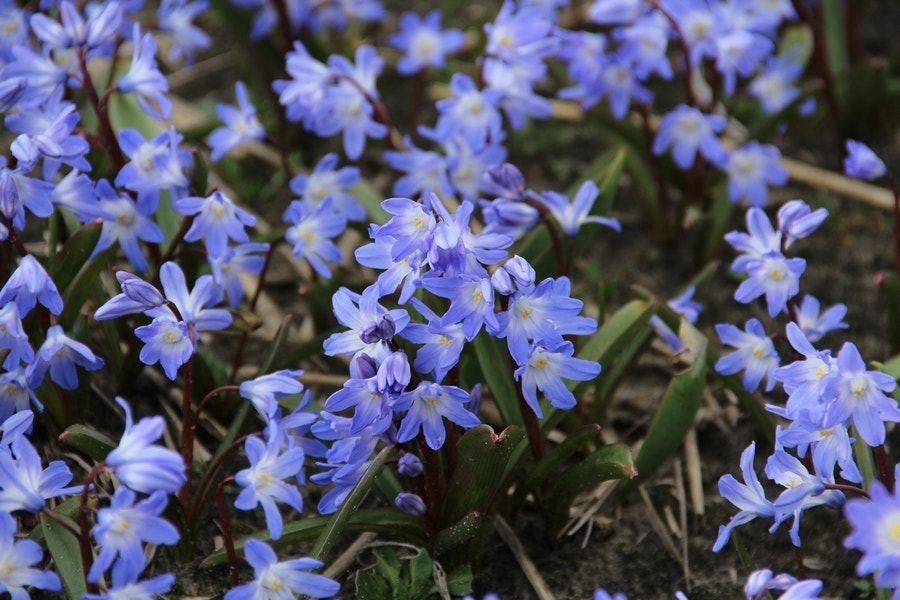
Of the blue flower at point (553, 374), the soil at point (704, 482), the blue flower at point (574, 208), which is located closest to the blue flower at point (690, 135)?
the soil at point (704, 482)

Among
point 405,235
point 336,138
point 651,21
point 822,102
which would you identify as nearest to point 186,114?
point 336,138

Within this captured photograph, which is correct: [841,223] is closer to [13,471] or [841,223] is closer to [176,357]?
[176,357]

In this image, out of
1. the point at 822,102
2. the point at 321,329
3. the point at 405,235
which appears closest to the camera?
the point at 405,235

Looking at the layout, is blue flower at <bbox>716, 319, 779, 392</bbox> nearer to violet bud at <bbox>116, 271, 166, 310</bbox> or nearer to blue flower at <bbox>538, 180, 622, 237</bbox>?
blue flower at <bbox>538, 180, 622, 237</bbox>

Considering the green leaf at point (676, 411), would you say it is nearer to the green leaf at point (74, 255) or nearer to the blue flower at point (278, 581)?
the blue flower at point (278, 581)

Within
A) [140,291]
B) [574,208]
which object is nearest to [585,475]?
[574,208]

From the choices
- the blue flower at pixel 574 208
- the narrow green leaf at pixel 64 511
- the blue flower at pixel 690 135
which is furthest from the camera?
the blue flower at pixel 690 135
